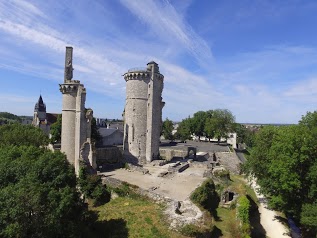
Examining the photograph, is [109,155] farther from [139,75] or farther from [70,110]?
[139,75]

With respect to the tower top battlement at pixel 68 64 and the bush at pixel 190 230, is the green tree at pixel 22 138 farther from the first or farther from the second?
the bush at pixel 190 230

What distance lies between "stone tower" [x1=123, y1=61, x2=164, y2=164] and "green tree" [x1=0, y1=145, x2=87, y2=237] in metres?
17.6

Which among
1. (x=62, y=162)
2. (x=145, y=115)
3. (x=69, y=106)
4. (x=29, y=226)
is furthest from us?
(x=145, y=115)

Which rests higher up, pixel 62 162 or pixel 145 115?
pixel 145 115

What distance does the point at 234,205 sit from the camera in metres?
24.8

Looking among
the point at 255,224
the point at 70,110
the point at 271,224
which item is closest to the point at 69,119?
the point at 70,110

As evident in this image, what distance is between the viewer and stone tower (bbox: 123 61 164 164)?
3538cm

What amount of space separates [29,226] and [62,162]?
18.2ft

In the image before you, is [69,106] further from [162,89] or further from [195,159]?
[195,159]

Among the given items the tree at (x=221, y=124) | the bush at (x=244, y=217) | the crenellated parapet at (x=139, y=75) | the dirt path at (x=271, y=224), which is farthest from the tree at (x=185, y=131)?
the bush at (x=244, y=217)

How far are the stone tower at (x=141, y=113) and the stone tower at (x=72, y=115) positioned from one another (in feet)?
24.5

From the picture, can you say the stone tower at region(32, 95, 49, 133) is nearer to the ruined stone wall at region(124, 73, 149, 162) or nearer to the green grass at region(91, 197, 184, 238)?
the ruined stone wall at region(124, 73, 149, 162)

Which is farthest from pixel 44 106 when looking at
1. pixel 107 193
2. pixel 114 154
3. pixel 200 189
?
pixel 200 189

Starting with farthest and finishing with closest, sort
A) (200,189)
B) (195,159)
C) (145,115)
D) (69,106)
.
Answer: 1. (195,159)
2. (145,115)
3. (69,106)
4. (200,189)
